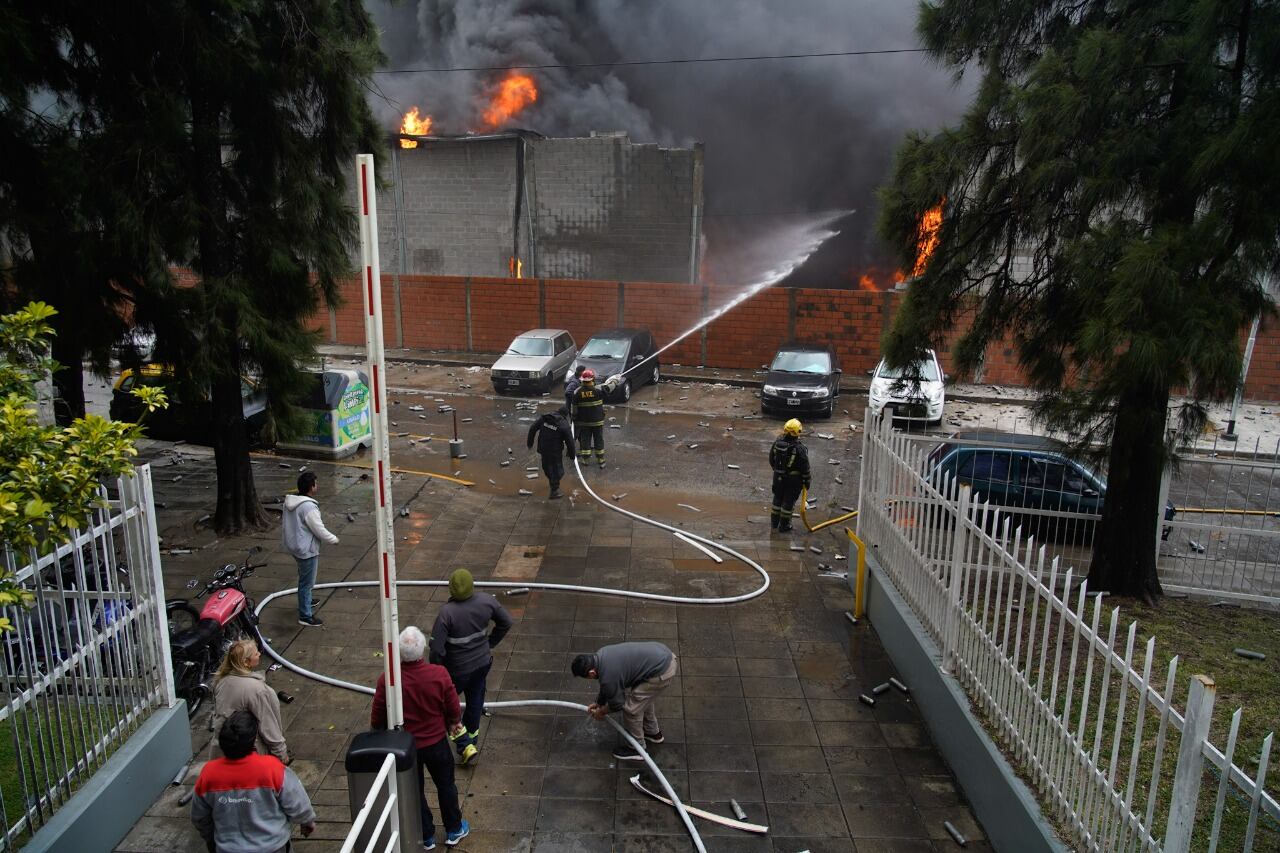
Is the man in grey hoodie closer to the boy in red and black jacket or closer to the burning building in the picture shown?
the boy in red and black jacket

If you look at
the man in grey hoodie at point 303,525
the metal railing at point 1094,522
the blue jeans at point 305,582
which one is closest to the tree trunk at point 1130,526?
the metal railing at point 1094,522

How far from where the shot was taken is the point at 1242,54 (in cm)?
671

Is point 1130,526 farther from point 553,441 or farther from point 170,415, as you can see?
point 170,415

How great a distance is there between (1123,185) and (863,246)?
107 feet

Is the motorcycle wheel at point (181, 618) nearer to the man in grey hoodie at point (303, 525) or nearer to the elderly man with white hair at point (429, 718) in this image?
the man in grey hoodie at point (303, 525)

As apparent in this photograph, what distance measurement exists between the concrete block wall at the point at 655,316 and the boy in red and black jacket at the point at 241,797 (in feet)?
69.3

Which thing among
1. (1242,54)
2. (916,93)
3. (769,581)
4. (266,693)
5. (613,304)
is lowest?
(769,581)

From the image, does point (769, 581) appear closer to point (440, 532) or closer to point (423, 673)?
point (440, 532)

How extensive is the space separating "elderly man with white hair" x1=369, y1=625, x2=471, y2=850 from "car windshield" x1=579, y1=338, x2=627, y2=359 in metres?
17.0

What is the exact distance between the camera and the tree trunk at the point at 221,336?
33.7 ft

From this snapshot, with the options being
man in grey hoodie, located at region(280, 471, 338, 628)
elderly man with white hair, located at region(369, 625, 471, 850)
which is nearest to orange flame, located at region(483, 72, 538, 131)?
man in grey hoodie, located at region(280, 471, 338, 628)

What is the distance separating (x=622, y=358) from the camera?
2219cm

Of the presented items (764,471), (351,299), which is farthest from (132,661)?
(351,299)

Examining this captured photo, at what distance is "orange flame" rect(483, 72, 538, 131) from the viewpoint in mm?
40000
